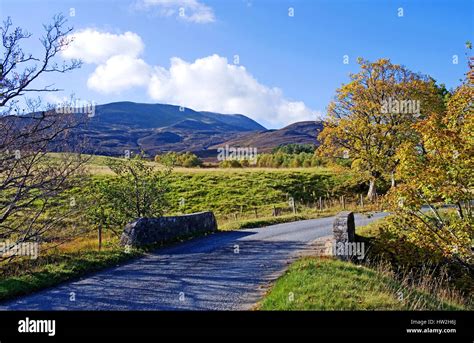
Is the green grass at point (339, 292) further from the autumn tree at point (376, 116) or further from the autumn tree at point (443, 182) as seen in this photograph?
the autumn tree at point (376, 116)

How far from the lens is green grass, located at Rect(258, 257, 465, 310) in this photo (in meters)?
7.98

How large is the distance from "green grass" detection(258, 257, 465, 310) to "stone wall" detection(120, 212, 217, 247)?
18.7 ft

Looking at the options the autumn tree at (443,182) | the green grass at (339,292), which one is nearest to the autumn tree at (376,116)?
the autumn tree at (443,182)

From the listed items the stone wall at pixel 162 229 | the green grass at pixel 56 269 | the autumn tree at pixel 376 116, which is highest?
the autumn tree at pixel 376 116

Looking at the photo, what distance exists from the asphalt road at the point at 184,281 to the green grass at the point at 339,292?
1.92 ft

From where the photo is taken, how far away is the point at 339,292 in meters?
8.58

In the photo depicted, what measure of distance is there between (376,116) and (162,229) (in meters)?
23.3

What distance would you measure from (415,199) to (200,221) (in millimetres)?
8941

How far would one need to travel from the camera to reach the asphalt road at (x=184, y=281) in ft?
27.7

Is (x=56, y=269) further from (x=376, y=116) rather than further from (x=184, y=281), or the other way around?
(x=376, y=116)

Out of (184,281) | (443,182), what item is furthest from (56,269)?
(443,182)

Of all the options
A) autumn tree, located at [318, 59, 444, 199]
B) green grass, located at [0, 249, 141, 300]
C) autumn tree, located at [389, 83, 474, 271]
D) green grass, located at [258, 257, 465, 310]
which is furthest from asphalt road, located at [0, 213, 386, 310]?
autumn tree, located at [318, 59, 444, 199]
